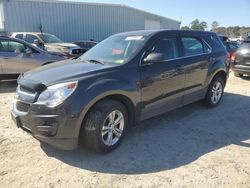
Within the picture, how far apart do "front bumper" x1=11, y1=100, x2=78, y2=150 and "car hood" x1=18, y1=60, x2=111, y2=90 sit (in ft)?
1.24

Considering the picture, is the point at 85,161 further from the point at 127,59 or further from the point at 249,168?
the point at 249,168

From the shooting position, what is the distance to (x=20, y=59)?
8.77 m

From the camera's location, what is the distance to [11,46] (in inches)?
340

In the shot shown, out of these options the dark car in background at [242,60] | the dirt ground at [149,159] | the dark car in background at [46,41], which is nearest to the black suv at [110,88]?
the dirt ground at [149,159]

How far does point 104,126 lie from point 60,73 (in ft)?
3.19

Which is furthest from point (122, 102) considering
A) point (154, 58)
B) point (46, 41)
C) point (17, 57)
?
point (46, 41)

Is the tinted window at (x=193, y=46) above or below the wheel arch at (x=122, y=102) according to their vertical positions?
above

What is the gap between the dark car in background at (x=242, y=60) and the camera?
9.73 metres

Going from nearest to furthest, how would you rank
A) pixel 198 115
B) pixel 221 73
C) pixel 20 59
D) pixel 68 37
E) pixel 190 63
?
pixel 190 63, pixel 198 115, pixel 221 73, pixel 20 59, pixel 68 37

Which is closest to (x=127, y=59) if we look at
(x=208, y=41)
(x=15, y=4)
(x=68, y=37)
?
(x=208, y=41)

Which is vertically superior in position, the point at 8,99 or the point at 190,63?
the point at 190,63

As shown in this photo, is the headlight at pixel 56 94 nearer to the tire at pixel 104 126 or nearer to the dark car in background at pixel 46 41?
the tire at pixel 104 126

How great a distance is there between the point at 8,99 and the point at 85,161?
4.28 metres

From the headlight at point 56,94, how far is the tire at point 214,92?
3589 mm
